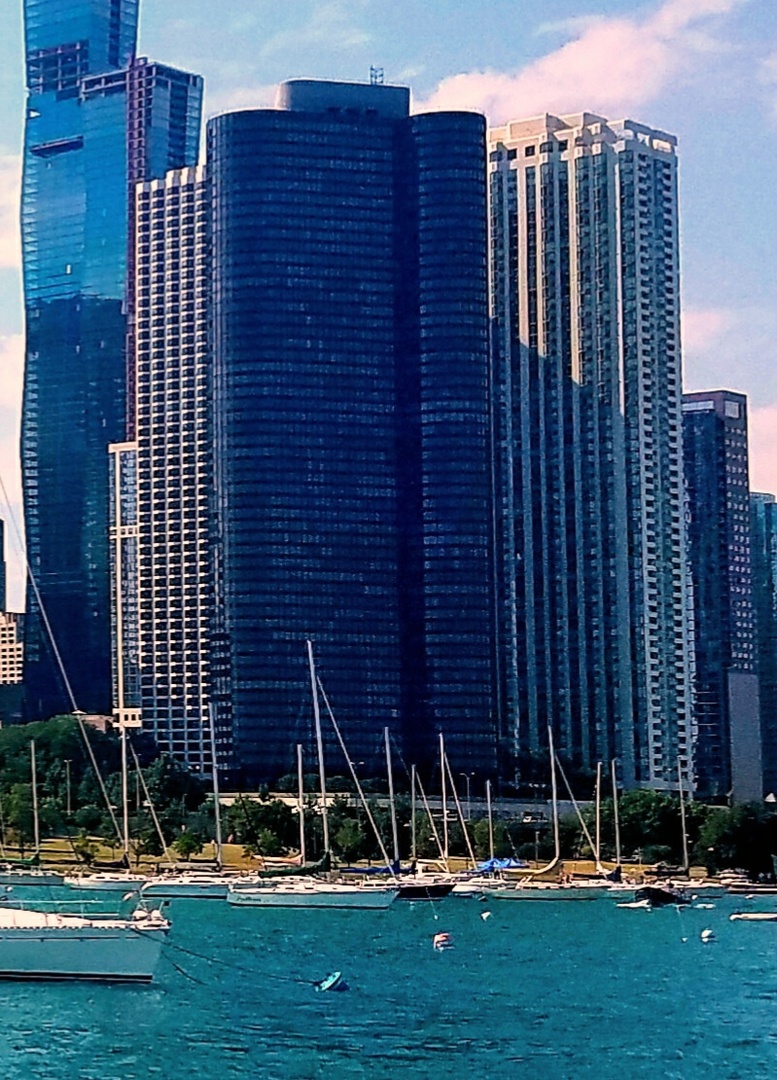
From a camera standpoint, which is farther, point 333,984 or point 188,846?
point 188,846

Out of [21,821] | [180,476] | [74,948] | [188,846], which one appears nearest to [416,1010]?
[74,948]

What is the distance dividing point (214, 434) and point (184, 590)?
1774 centimetres

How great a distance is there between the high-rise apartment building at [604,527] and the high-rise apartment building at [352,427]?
405 inches

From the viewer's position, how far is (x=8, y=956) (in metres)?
66.4

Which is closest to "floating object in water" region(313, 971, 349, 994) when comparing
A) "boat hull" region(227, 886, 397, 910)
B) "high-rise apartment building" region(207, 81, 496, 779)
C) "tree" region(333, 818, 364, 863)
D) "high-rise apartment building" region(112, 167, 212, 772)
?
"boat hull" region(227, 886, 397, 910)

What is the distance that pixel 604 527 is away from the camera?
639 feet

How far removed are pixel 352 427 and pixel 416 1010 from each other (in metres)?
121

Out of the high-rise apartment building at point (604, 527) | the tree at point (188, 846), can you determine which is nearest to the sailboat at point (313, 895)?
the tree at point (188, 846)

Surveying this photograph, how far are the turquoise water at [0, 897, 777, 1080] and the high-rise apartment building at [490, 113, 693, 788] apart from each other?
9846cm

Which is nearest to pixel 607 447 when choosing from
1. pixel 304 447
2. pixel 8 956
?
pixel 304 447

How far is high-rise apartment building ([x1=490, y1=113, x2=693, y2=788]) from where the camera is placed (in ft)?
636

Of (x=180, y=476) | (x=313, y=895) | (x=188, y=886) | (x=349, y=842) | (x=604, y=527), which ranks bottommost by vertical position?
(x=188, y=886)

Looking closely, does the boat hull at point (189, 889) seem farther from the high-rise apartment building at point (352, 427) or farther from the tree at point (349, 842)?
the high-rise apartment building at point (352, 427)

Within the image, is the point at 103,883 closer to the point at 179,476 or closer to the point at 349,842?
the point at 349,842
